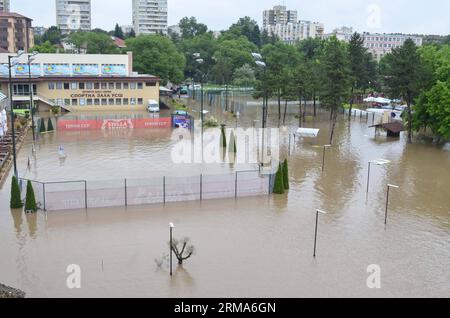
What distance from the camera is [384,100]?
7988 centimetres

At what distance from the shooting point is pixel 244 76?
104m

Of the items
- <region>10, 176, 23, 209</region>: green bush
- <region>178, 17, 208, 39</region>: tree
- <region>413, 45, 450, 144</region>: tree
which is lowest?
<region>10, 176, 23, 209</region>: green bush

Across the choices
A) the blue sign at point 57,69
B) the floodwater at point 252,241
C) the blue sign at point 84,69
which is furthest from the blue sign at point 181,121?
the blue sign at point 57,69

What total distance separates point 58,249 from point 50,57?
53765 millimetres

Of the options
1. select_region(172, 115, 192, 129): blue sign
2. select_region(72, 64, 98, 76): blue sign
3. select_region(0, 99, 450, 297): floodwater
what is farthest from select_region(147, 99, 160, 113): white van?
select_region(0, 99, 450, 297): floodwater

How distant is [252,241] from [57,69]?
181 ft

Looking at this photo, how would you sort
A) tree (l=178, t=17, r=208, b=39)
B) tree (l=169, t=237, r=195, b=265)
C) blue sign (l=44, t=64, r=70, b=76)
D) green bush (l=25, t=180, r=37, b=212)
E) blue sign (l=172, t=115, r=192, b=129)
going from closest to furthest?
tree (l=169, t=237, r=195, b=265) < green bush (l=25, t=180, r=37, b=212) < blue sign (l=172, t=115, r=192, b=129) < blue sign (l=44, t=64, r=70, b=76) < tree (l=178, t=17, r=208, b=39)

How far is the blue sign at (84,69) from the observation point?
230 ft

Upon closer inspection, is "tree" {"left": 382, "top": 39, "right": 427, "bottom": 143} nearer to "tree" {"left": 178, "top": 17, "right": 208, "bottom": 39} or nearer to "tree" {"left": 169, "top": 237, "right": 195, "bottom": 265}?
"tree" {"left": 169, "top": 237, "right": 195, "bottom": 265}

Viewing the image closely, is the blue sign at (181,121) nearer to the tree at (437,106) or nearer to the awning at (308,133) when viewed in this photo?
the awning at (308,133)

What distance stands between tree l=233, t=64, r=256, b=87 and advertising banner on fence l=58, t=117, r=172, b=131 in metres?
49.5

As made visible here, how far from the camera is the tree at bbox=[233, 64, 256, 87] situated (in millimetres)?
102312

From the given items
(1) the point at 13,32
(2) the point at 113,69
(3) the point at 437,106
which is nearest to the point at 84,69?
(2) the point at 113,69

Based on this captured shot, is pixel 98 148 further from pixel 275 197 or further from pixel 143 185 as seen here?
pixel 275 197
